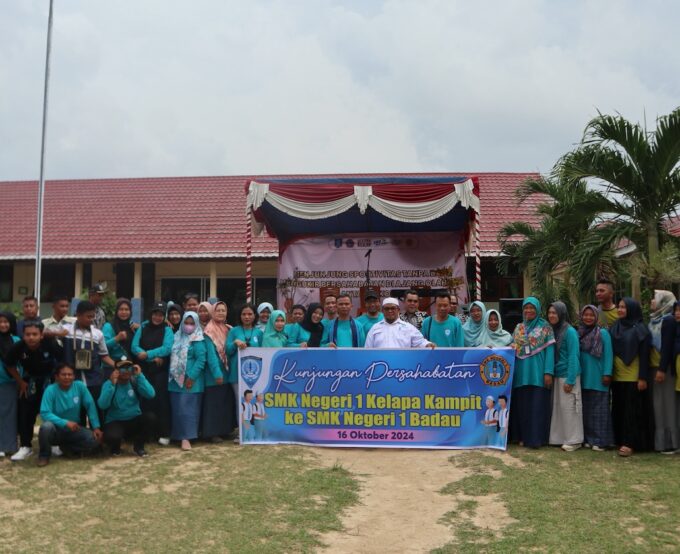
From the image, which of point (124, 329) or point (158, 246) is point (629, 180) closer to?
point (124, 329)

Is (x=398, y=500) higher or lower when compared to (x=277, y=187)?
lower

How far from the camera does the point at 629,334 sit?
5633mm

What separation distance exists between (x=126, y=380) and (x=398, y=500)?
2.51 metres

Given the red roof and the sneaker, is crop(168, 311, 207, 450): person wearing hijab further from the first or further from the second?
the red roof

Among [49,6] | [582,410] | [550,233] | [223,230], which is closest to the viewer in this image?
[582,410]

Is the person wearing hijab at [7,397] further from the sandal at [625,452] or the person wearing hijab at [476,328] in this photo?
the sandal at [625,452]

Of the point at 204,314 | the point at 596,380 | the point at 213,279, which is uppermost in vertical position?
the point at 213,279

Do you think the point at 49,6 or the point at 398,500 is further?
the point at 49,6

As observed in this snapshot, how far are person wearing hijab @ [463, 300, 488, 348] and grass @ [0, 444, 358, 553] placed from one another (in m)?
→ 1.95

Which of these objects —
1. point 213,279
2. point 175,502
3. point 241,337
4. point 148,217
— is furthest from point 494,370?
point 148,217

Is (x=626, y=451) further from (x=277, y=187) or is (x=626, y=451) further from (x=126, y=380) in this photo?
(x=277, y=187)

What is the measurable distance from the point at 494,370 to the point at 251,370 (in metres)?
2.21

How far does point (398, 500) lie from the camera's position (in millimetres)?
4535

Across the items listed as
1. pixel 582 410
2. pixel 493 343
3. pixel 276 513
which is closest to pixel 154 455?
pixel 276 513
